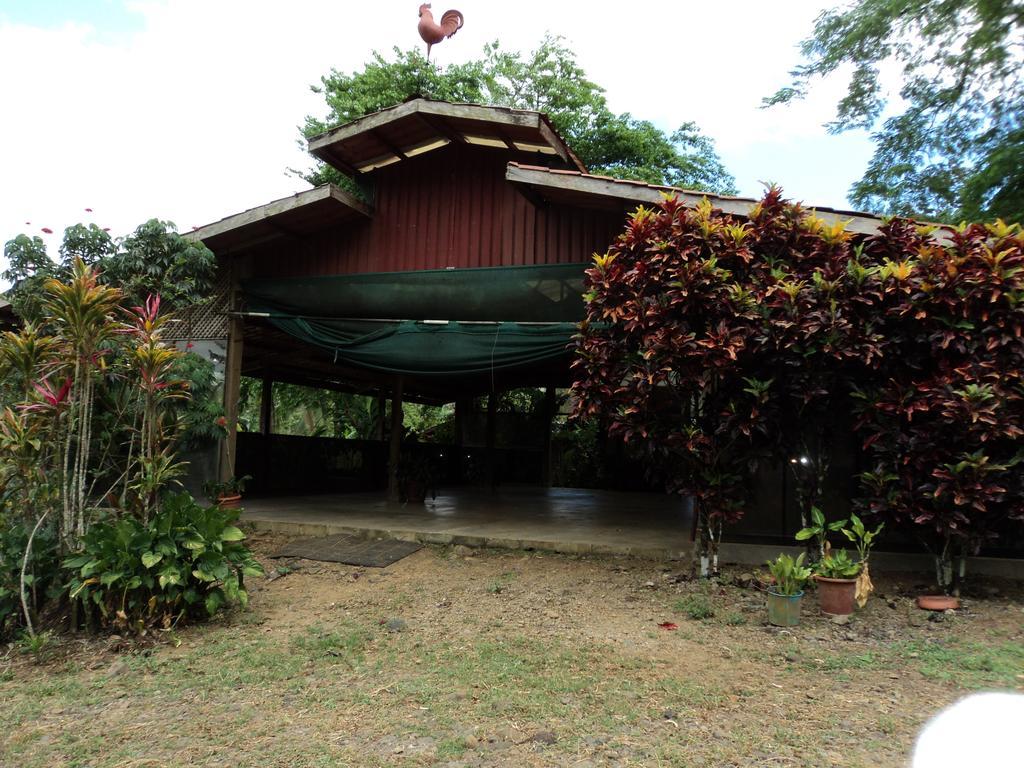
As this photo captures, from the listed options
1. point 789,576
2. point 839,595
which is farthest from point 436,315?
point 839,595

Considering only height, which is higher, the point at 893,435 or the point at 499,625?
the point at 893,435

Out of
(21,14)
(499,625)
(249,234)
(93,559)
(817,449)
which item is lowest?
(499,625)

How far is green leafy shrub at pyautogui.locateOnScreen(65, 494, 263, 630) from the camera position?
3934 mm

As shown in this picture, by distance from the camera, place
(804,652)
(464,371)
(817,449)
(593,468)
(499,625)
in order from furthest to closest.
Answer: (593,468)
(464,371)
(817,449)
(499,625)
(804,652)

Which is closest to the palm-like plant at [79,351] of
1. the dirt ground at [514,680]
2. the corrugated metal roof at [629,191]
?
the dirt ground at [514,680]

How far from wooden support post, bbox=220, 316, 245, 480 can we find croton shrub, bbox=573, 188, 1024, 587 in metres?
4.47

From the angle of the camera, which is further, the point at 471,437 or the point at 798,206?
the point at 471,437

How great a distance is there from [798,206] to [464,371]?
132 inches

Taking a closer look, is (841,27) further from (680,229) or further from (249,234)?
(249,234)

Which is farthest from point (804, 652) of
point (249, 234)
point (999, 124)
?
point (999, 124)

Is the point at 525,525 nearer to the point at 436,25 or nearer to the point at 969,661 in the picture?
the point at 969,661

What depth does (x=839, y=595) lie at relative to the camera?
4305 millimetres

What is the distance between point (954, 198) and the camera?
10695mm

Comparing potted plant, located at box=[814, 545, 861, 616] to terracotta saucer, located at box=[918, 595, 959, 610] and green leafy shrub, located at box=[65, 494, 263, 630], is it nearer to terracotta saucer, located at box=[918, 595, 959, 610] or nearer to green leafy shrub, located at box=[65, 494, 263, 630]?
terracotta saucer, located at box=[918, 595, 959, 610]
